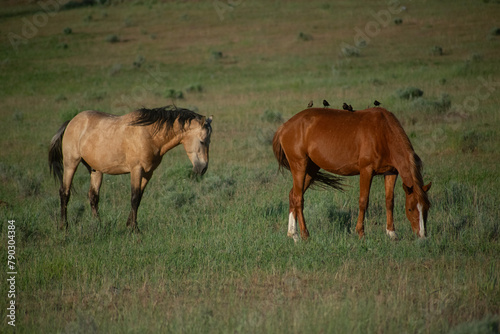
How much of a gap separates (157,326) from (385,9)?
135ft

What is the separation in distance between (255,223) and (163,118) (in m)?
2.25

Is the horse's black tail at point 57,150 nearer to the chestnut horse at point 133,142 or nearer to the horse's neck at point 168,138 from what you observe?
the chestnut horse at point 133,142

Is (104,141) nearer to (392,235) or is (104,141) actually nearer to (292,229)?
(292,229)

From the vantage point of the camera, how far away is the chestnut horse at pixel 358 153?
7.32 m

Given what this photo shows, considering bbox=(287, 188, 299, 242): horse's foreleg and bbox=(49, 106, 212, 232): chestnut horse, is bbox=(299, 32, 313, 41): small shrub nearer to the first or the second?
bbox=(49, 106, 212, 232): chestnut horse

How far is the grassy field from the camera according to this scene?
539cm

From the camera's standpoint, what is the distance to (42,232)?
8.41 meters

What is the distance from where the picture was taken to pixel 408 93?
65.6 ft

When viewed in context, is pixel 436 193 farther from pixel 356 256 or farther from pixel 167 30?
pixel 167 30

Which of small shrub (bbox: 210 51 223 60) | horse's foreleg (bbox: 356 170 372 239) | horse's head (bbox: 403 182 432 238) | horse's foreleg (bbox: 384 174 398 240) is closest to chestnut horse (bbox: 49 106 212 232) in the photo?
horse's foreleg (bbox: 356 170 372 239)

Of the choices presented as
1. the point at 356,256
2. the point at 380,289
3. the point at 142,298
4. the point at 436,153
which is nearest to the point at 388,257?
the point at 356,256

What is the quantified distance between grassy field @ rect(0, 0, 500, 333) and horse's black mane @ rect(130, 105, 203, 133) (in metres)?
1.65

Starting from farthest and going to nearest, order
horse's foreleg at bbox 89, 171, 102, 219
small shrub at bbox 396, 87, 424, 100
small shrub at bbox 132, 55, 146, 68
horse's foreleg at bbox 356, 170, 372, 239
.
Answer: small shrub at bbox 132, 55, 146, 68
small shrub at bbox 396, 87, 424, 100
horse's foreleg at bbox 89, 171, 102, 219
horse's foreleg at bbox 356, 170, 372, 239

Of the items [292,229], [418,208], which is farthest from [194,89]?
[418,208]
